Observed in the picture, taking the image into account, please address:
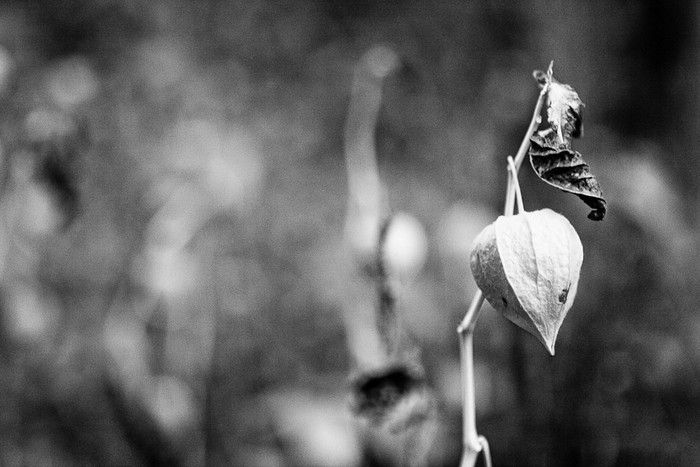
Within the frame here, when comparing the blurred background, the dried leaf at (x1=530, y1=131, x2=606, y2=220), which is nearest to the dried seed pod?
the dried leaf at (x1=530, y1=131, x2=606, y2=220)

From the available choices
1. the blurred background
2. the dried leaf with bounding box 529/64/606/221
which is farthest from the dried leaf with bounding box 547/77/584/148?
the blurred background

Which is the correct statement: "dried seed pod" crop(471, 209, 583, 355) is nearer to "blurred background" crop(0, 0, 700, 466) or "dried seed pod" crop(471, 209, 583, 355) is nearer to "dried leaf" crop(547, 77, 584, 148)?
"dried leaf" crop(547, 77, 584, 148)

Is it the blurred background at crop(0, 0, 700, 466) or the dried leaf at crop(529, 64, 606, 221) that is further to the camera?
the blurred background at crop(0, 0, 700, 466)

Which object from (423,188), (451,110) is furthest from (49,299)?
(451,110)

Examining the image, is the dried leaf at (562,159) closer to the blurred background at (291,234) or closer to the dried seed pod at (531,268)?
the dried seed pod at (531,268)

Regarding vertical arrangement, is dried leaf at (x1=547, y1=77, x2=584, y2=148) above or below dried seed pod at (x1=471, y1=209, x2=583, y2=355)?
above

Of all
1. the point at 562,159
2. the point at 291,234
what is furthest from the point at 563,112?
the point at 291,234
